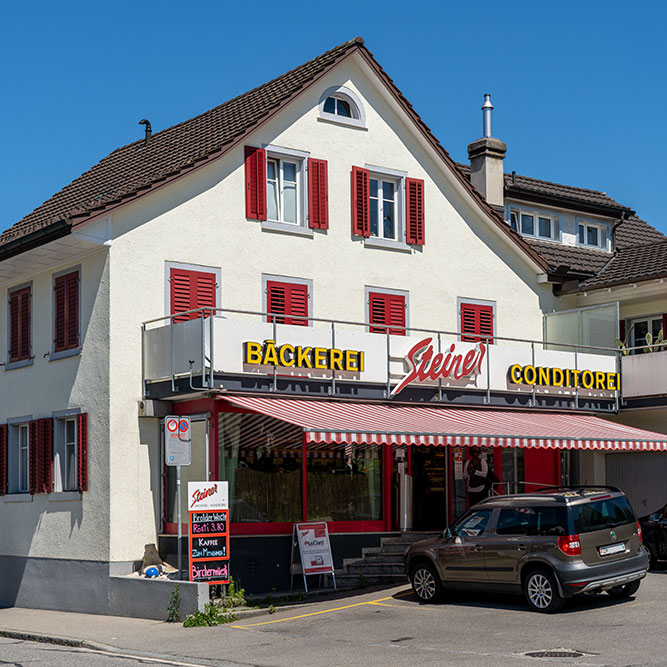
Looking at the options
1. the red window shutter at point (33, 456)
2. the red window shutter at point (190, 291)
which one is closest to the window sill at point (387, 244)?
the red window shutter at point (190, 291)

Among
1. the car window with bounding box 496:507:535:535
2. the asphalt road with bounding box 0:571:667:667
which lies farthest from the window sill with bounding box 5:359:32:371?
the car window with bounding box 496:507:535:535

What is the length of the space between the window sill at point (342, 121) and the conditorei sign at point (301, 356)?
5439 mm

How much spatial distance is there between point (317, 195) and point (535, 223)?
9.02 meters

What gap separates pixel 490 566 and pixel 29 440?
1028cm

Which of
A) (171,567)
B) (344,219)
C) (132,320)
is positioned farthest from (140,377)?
(344,219)

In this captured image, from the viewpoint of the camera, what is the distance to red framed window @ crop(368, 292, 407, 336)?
24156 mm

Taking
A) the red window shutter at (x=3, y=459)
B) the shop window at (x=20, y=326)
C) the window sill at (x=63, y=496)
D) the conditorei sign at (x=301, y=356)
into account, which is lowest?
the window sill at (x=63, y=496)

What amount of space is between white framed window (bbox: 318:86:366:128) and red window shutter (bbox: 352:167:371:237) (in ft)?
3.43

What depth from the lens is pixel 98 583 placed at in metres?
20.3

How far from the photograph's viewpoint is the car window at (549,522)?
16.3 meters

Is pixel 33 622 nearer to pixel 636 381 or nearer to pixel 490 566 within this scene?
pixel 490 566

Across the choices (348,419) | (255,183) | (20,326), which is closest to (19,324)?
(20,326)

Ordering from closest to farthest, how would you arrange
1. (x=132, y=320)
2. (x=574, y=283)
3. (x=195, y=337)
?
(x=195, y=337) → (x=132, y=320) → (x=574, y=283)

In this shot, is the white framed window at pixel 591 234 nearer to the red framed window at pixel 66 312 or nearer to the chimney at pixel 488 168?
the chimney at pixel 488 168
